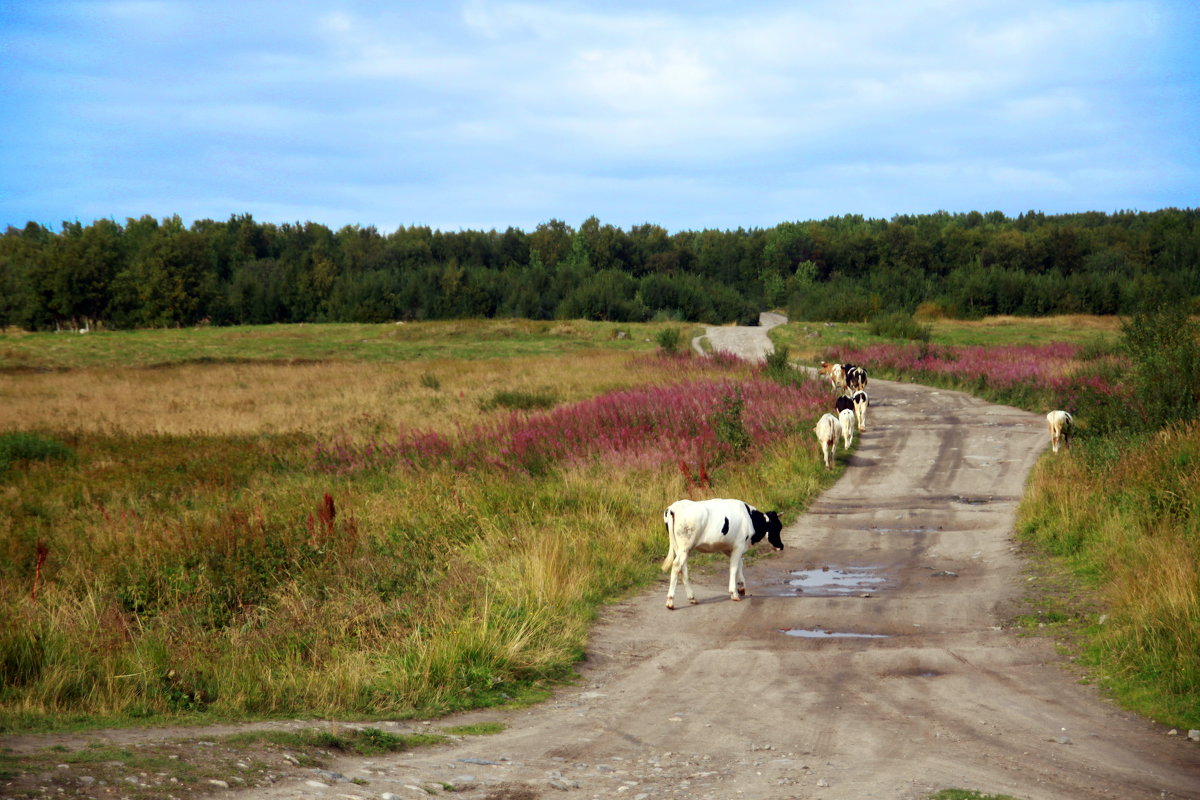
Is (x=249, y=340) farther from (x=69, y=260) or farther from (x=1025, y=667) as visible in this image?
(x=1025, y=667)

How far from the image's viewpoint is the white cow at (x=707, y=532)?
11648 mm

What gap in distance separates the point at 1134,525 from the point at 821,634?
219 inches

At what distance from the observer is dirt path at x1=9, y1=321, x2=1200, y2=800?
626 cm

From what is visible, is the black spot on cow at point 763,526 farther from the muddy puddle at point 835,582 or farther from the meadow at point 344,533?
the meadow at point 344,533

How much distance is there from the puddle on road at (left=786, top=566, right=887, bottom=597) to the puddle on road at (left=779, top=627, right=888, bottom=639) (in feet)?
5.68

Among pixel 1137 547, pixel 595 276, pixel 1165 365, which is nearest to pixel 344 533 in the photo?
pixel 1137 547

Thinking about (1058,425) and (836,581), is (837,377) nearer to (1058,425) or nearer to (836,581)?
(1058,425)

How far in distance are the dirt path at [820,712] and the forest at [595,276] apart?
80182 mm

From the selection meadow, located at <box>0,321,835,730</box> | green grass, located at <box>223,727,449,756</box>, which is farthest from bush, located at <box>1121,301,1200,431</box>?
green grass, located at <box>223,727,449,756</box>

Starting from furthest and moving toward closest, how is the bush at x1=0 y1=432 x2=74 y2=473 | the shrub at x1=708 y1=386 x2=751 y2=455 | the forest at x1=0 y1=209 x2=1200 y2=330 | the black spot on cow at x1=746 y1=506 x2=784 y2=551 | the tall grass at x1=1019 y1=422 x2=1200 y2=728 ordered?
the forest at x1=0 y1=209 x2=1200 y2=330
the bush at x1=0 y1=432 x2=74 y2=473
the shrub at x1=708 y1=386 x2=751 y2=455
the black spot on cow at x1=746 y1=506 x2=784 y2=551
the tall grass at x1=1019 y1=422 x2=1200 y2=728

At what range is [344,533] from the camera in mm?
13922

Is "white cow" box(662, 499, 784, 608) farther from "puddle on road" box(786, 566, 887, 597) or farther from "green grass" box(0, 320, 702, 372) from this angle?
"green grass" box(0, 320, 702, 372)

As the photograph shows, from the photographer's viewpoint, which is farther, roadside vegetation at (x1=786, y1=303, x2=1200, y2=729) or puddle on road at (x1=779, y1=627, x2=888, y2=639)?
puddle on road at (x1=779, y1=627, x2=888, y2=639)

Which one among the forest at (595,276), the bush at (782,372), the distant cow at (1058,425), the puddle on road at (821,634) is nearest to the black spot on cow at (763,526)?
the puddle on road at (821,634)
